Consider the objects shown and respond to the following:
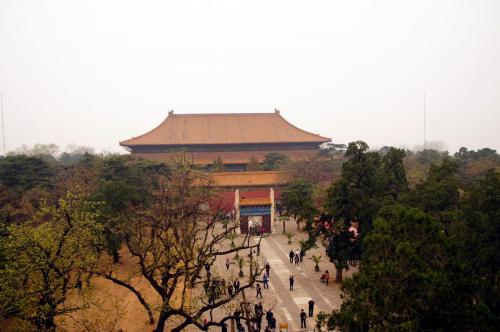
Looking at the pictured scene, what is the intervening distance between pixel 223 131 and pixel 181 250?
40.0m

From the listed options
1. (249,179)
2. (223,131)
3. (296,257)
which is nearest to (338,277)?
(296,257)

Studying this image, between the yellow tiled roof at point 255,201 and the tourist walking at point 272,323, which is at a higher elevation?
the yellow tiled roof at point 255,201

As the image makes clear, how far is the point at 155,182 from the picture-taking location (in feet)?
115

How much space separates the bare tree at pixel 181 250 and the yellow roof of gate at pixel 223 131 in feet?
49.2

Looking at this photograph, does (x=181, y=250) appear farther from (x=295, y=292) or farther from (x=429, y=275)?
(x=429, y=275)

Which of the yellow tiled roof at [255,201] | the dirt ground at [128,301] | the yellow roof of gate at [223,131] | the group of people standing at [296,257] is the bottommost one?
the dirt ground at [128,301]

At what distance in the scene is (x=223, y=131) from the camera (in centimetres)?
5431

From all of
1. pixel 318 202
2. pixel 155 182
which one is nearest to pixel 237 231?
pixel 318 202

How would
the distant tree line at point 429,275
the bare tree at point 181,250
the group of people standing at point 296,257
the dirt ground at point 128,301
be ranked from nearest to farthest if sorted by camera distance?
the distant tree line at point 429,275
the bare tree at point 181,250
the dirt ground at point 128,301
the group of people standing at point 296,257

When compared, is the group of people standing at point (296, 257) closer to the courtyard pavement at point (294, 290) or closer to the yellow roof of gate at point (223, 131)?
the courtyard pavement at point (294, 290)

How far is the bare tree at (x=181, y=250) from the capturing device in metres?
11.5

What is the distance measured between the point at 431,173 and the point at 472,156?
38066mm

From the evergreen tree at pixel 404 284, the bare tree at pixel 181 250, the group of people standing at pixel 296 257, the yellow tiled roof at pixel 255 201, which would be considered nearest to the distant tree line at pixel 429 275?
A: the evergreen tree at pixel 404 284

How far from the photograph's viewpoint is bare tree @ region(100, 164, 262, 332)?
37.6ft
